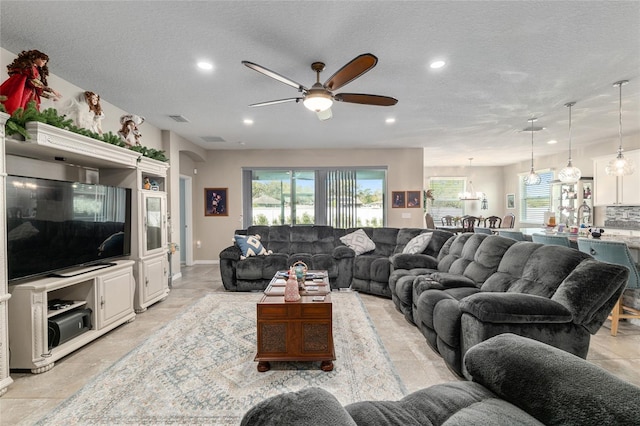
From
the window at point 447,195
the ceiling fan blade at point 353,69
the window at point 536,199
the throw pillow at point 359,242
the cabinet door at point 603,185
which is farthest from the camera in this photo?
the window at point 447,195

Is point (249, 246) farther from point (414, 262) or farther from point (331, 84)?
point (331, 84)

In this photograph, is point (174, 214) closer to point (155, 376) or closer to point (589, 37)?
point (155, 376)

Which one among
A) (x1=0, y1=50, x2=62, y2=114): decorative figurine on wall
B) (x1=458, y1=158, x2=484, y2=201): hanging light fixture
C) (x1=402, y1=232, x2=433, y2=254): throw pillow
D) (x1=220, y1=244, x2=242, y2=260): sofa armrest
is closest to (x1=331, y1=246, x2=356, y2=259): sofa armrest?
(x1=402, y1=232, x2=433, y2=254): throw pillow

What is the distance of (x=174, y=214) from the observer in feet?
18.0

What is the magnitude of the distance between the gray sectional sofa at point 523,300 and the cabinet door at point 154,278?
Answer: 327cm

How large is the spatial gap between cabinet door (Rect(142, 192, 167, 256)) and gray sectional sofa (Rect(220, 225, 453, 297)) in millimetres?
914

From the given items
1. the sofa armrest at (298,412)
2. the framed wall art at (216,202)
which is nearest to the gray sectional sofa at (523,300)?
the sofa armrest at (298,412)

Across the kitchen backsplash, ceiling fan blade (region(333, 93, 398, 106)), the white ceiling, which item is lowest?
the kitchen backsplash

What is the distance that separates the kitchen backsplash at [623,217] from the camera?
18.1 ft

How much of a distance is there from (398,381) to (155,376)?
180 centimetres

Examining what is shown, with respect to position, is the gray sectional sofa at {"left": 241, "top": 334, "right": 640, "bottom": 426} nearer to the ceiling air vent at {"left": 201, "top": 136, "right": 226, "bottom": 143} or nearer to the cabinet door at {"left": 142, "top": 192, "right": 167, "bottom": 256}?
the cabinet door at {"left": 142, "top": 192, "right": 167, "bottom": 256}

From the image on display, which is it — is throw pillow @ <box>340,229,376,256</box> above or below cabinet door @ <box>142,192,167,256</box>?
below

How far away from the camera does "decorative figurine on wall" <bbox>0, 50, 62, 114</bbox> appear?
2486mm

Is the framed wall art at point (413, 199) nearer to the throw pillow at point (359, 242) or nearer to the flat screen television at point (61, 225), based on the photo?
the throw pillow at point (359, 242)
